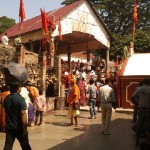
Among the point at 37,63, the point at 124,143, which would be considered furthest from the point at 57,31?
the point at 124,143

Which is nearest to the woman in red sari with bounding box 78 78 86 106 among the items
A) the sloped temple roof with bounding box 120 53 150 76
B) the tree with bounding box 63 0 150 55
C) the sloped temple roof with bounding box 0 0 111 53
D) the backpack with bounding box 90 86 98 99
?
A: the backpack with bounding box 90 86 98 99

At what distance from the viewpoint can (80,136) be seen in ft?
36.1

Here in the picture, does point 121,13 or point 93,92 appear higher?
point 121,13

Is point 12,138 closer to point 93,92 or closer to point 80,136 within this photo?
point 80,136

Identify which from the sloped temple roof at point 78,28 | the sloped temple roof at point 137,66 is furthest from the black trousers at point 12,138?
the sloped temple roof at point 78,28

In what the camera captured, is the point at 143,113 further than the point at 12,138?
Yes

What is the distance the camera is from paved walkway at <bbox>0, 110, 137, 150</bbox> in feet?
31.3

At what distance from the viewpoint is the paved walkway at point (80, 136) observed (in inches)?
376

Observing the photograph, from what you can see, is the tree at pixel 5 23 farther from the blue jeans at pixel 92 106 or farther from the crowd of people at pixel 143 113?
the crowd of people at pixel 143 113

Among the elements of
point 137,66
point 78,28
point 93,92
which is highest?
point 78,28

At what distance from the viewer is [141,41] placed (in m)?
34.8

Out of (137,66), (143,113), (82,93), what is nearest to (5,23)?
(82,93)

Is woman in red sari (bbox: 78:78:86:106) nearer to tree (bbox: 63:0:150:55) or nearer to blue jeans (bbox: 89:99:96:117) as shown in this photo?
blue jeans (bbox: 89:99:96:117)

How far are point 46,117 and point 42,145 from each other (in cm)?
567
